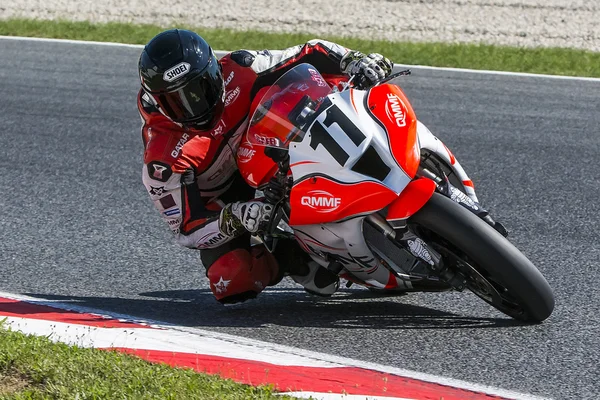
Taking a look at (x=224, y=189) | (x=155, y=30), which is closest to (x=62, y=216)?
(x=224, y=189)

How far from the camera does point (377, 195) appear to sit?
4449 mm

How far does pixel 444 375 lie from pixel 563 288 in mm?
1477

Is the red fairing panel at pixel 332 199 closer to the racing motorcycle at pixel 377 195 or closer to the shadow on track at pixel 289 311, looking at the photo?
the racing motorcycle at pixel 377 195

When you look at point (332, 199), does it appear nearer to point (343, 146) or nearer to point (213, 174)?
point (343, 146)

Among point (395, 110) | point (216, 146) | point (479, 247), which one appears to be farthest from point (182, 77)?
point (479, 247)

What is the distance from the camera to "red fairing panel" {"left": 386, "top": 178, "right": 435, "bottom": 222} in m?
4.38

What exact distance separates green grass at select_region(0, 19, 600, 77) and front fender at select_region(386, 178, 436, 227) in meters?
7.35

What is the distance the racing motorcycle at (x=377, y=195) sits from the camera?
439 centimetres

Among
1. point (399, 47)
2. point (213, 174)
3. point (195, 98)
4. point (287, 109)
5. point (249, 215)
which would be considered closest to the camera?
point (287, 109)

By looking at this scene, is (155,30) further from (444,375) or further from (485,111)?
(444,375)

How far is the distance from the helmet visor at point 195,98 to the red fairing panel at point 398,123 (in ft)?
2.63

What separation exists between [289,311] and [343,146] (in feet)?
3.95

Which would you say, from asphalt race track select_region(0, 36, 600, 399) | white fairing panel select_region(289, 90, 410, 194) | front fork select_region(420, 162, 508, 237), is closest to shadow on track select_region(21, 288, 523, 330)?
asphalt race track select_region(0, 36, 600, 399)

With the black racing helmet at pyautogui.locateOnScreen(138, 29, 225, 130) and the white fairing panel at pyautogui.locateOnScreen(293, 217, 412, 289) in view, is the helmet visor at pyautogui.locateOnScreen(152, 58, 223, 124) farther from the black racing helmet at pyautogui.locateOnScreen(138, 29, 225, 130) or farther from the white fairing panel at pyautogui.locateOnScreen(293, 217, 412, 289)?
the white fairing panel at pyautogui.locateOnScreen(293, 217, 412, 289)
